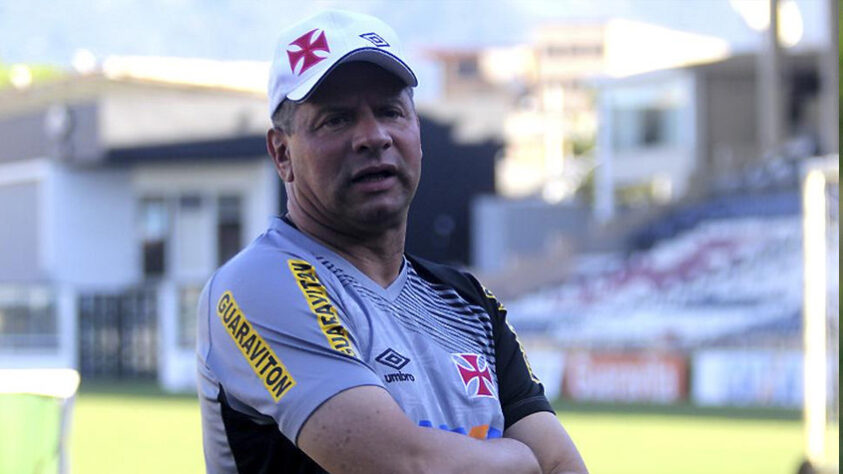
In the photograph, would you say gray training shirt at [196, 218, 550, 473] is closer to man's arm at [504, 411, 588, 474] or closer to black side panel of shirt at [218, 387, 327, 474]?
black side panel of shirt at [218, 387, 327, 474]

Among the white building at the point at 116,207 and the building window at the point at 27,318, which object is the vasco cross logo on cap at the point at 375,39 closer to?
the white building at the point at 116,207

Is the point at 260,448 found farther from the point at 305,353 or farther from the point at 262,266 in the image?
the point at 262,266

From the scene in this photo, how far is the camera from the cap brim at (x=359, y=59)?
293cm

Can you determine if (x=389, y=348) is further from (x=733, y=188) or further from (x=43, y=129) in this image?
(x=43, y=129)

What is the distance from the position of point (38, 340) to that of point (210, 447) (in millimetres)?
42694

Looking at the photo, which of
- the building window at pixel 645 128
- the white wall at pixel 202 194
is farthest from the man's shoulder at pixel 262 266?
the building window at pixel 645 128

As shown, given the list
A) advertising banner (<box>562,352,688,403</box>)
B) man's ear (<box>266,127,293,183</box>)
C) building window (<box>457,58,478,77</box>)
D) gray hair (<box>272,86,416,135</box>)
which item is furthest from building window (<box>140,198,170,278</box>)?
building window (<box>457,58,478,77</box>)

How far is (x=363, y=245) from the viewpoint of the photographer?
305 centimetres

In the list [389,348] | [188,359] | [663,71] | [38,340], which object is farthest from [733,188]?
[389,348]

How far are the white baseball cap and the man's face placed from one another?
0.10ft

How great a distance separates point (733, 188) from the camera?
3991cm

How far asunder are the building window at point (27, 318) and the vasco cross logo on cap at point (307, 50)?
137 feet

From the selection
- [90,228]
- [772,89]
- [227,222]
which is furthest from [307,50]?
[90,228]

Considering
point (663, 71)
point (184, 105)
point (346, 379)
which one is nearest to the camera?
point (346, 379)
